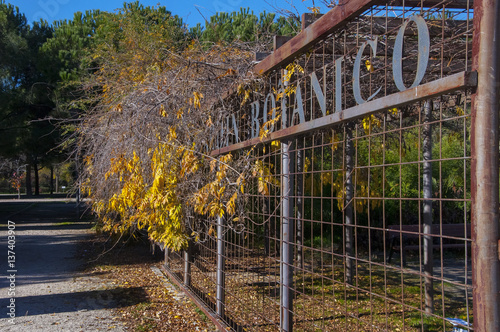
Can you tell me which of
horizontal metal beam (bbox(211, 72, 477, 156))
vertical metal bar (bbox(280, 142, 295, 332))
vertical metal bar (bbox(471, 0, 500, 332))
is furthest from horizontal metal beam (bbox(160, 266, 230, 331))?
vertical metal bar (bbox(471, 0, 500, 332))

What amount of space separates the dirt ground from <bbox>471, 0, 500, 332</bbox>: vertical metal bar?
14.1 ft

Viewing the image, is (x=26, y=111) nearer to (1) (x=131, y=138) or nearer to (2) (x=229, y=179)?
(1) (x=131, y=138)

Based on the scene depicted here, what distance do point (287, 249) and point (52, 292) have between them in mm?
5061

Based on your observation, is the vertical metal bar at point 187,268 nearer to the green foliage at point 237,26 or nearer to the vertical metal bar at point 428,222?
the vertical metal bar at point 428,222

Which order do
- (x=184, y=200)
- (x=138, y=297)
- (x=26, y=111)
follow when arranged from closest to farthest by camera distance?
1. (x=184, y=200)
2. (x=138, y=297)
3. (x=26, y=111)

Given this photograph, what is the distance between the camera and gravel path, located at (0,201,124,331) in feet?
19.2

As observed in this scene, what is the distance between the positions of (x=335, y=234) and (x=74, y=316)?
793 cm

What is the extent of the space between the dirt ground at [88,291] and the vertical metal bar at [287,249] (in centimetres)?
213

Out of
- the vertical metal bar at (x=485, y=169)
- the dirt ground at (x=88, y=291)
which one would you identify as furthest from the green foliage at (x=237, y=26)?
the vertical metal bar at (x=485, y=169)

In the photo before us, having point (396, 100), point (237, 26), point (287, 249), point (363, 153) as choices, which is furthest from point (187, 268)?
point (237, 26)

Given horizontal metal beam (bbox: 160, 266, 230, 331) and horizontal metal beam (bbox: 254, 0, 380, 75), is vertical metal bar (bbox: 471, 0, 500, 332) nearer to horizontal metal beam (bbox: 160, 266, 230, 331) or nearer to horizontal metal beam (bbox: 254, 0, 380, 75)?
horizontal metal beam (bbox: 254, 0, 380, 75)

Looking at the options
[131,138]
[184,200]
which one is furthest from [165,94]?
[184,200]

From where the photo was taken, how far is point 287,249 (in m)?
3.89

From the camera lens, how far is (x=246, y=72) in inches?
206
